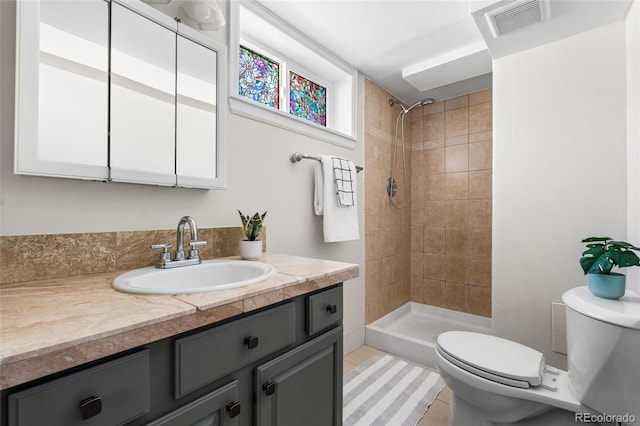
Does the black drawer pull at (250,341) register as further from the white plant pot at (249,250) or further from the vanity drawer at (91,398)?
the white plant pot at (249,250)

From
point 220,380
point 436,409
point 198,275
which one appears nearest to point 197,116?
point 198,275

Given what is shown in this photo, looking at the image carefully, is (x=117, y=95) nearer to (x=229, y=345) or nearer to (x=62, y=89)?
(x=62, y=89)

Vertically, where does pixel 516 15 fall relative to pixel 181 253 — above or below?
above

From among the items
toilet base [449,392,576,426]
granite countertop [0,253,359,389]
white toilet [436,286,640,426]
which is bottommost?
toilet base [449,392,576,426]

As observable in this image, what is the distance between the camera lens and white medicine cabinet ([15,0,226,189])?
0.89 m

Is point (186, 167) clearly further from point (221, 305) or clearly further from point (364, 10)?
point (364, 10)

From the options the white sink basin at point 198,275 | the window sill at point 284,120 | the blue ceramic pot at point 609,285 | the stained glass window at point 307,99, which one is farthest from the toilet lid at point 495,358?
the stained glass window at point 307,99

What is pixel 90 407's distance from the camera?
52cm

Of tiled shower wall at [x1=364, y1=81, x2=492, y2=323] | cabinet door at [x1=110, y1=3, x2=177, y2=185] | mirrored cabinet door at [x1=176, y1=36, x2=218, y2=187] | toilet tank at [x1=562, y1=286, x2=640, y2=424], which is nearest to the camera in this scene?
toilet tank at [x1=562, y1=286, x2=640, y2=424]

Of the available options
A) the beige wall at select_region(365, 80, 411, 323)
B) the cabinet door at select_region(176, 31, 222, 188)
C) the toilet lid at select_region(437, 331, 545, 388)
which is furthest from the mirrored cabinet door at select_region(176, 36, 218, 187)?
the beige wall at select_region(365, 80, 411, 323)

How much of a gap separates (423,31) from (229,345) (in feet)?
7.02

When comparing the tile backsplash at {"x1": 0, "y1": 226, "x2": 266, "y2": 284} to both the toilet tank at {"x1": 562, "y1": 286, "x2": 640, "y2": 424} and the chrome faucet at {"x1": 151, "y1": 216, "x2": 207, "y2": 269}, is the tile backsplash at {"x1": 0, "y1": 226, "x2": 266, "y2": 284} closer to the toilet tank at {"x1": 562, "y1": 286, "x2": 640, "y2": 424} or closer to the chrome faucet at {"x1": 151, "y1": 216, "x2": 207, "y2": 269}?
the chrome faucet at {"x1": 151, "y1": 216, "x2": 207, "y2": 269}

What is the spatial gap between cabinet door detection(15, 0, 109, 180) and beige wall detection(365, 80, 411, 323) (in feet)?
6.20

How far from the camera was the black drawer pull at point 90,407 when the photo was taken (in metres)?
0.51
